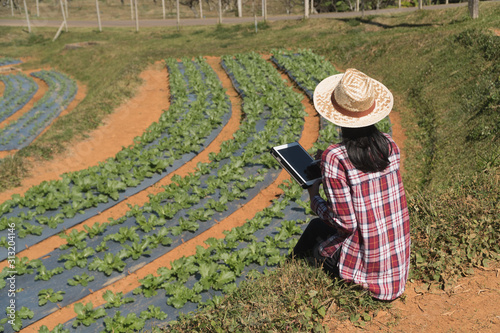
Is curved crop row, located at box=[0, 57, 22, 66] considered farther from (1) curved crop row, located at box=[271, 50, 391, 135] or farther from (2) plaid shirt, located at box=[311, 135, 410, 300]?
(2) plaid shirt, located at box=[311, 135, 410, 300]

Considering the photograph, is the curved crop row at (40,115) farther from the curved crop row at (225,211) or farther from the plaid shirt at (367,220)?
the plaid shirt at (367,220)

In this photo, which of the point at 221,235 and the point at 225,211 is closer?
the point at 221,235

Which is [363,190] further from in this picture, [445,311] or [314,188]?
[445,311]

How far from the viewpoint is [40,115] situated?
55.2ft

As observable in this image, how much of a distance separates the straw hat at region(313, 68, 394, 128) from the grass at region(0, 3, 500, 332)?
1.61 metres

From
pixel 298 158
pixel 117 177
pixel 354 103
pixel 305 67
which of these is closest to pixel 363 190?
pixel 354 103

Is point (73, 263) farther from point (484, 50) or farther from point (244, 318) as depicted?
point (484, 50)

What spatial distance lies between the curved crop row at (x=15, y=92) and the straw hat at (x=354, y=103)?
17277 millimetres

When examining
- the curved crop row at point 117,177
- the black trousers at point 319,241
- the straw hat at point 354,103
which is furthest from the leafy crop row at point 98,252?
the straw hat at point 354,103

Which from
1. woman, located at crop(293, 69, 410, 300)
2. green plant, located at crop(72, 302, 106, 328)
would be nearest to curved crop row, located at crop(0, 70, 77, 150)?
green plant, located at crop(72, 302, 106, 328)

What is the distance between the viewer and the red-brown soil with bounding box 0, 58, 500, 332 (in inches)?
159

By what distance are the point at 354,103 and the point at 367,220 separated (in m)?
0.95

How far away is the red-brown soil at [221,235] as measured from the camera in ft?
13.2

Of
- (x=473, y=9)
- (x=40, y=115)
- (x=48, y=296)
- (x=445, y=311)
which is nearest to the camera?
(x=445, y=311)
